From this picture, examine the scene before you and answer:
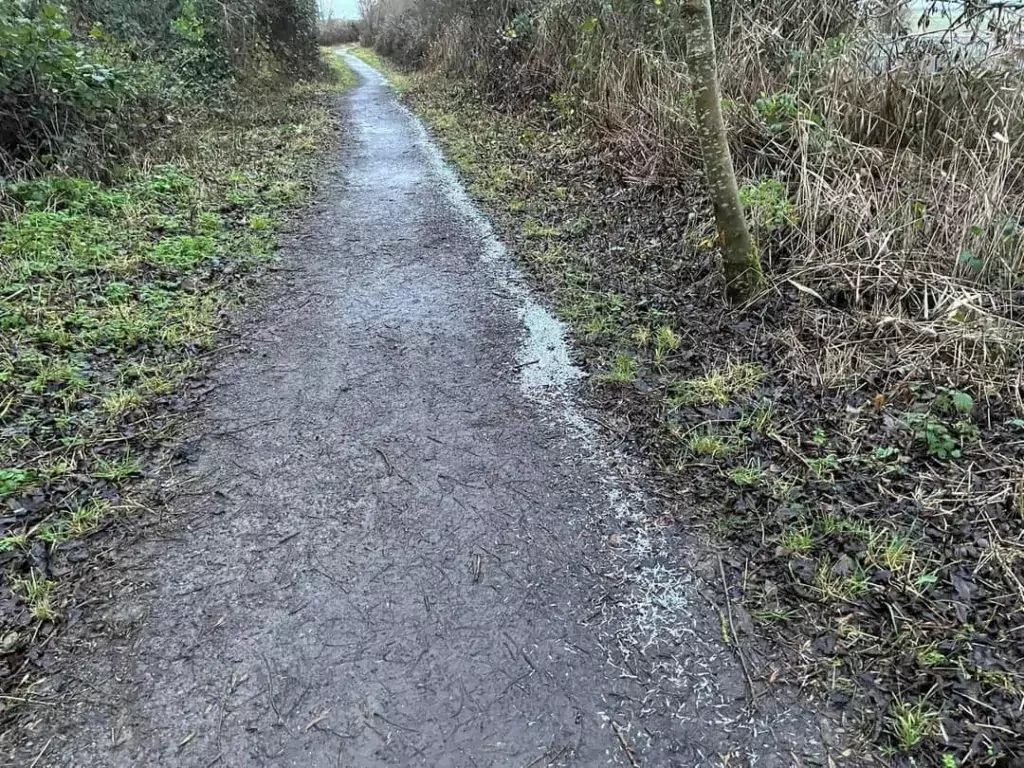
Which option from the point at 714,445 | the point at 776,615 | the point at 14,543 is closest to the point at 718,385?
the point at 714,445

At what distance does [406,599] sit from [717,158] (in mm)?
3182

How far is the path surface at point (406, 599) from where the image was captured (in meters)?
1.98

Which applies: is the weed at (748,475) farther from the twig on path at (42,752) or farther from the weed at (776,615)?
the twig on path at (42,752)

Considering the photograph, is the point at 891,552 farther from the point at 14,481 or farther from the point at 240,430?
the point at 14,481

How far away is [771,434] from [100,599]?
3054mm

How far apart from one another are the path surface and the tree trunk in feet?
4.46

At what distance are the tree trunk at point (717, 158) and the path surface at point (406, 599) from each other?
4.46ft

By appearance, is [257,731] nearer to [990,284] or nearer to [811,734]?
[811,734]

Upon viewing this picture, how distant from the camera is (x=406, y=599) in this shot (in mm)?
2426

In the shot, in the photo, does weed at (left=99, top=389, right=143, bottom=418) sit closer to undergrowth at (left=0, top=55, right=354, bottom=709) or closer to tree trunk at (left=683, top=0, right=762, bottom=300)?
undergrowth at (left=0, top=55, right=354, bottom=709)

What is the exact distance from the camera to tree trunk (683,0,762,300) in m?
3.57

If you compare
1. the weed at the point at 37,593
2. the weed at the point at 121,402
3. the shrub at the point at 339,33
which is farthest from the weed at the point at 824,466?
the shrub at the point at 339,33

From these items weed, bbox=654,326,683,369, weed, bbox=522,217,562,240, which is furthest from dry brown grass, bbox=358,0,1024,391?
weed, bbox=522,217,562,240

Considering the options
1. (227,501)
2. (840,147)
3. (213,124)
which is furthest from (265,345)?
(213,124)
